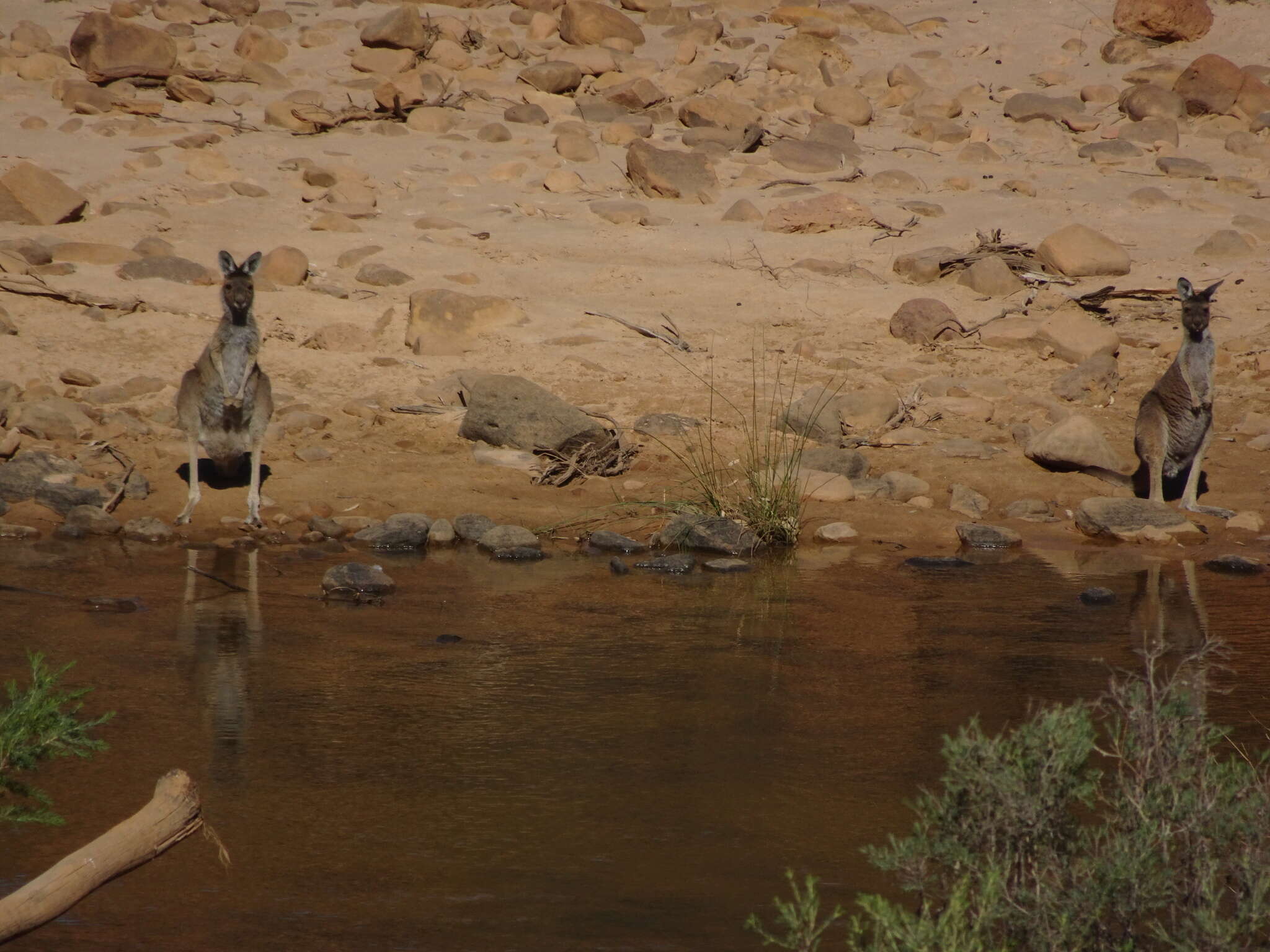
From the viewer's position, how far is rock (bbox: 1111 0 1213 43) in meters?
15.9

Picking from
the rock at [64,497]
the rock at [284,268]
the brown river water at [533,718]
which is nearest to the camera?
the brown river water at [533,718]

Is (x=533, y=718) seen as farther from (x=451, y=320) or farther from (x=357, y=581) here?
(x=451, y=320)

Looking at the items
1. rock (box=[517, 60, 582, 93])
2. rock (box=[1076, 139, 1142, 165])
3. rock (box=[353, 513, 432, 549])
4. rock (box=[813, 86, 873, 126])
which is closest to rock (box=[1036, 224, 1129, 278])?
rock (box=[1076, 139, 1142, 165])

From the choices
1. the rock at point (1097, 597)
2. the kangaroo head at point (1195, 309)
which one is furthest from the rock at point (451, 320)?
the rock at point (1097, 597)

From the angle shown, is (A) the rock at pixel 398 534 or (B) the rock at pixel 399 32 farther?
(B) the rock at pixel 399 32

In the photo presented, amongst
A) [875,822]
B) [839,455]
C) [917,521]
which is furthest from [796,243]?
[875,822]

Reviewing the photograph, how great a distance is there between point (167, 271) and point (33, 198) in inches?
58.7

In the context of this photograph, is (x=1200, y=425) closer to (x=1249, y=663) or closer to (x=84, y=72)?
(x=1249, y=663)

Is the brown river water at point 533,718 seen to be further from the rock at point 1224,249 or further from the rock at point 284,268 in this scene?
the rock at point 1224,249

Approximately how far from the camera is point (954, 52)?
16.3m

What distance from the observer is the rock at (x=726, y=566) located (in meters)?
7.00

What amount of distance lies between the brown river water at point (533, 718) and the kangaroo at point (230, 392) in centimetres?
89

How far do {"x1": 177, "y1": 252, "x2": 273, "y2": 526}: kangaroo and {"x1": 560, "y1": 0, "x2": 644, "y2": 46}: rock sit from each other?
350 inches

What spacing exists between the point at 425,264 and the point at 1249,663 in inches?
296
